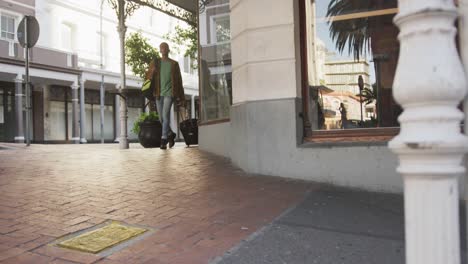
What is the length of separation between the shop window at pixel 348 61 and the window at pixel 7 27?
701 inches

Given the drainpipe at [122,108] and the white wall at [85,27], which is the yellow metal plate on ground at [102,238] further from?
the white wall at [85,27]

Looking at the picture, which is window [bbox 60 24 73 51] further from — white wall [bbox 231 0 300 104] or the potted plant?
white wall [bbox 231 0 300 104]

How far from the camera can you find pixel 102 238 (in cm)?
301

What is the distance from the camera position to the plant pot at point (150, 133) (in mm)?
10250

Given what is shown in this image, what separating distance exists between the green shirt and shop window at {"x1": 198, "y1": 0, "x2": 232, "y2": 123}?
754 mm

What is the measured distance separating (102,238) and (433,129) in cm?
248

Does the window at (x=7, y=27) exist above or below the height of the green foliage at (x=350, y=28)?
above

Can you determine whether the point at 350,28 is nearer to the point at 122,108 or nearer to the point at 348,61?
the point at 348,61

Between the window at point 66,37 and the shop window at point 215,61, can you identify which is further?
the window at point 66,37

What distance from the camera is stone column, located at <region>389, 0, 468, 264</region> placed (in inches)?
46.8

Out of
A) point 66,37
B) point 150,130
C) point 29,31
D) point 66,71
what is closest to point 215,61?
point 150,130

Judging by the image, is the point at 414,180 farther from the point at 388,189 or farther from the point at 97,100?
the point at 97,100

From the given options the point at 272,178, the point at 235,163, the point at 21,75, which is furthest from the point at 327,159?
the point at 21,75

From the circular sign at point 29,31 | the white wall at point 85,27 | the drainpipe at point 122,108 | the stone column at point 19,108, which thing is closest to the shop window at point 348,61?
the drainpipe at point 122,108
